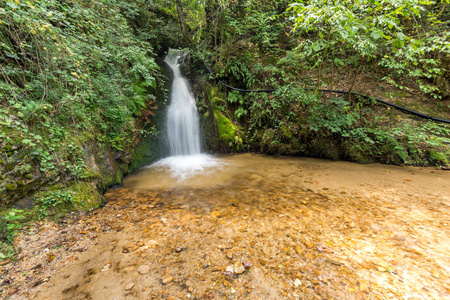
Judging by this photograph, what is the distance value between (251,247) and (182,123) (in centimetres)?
637

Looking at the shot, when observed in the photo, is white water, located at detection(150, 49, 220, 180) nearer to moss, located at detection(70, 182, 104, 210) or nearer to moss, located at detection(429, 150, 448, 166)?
moss, located at detection(70, 182, 104, 210)

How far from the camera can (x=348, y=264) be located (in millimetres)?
1447

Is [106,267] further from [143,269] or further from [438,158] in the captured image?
[438,158]

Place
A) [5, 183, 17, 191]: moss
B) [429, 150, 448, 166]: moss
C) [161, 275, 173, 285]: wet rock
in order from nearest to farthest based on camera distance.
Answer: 1. [161, 275, 173, 285]: wet rock
2. [5, 183, 17, 191]: moss
3. [429, 150, 448, 166]: moss

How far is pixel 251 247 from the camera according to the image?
1.75 m

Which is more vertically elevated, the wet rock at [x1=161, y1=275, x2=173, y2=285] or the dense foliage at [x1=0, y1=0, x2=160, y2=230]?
the dense foliage at [x1=0, y1=0, x2=160, y2=230]

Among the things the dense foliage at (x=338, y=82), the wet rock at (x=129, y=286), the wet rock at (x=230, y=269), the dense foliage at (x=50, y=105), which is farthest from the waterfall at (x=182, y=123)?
the wet rock at (x=230, y=269)

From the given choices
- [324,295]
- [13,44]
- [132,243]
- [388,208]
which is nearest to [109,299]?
[132,243]

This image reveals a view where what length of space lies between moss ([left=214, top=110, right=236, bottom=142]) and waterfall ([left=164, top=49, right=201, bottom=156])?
1.32m

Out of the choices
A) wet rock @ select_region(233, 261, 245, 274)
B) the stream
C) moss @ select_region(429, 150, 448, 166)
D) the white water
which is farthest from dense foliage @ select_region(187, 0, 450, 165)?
wet rock @ select_region(233, 261, 245, 274)

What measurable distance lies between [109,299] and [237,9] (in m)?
9.79

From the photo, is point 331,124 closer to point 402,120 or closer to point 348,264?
point 402,120

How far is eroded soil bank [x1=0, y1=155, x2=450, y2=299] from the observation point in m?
1.30

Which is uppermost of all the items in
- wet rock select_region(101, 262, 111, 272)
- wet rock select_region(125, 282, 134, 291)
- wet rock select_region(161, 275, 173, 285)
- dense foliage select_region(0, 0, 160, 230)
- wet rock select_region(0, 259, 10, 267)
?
dense foliage select_region(0, 0, 160, 230)
